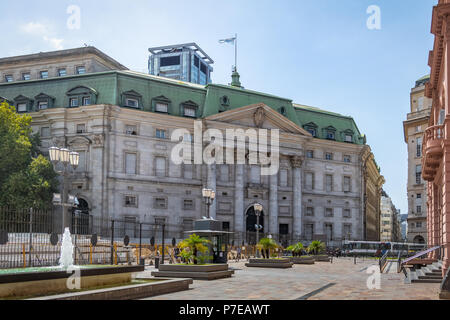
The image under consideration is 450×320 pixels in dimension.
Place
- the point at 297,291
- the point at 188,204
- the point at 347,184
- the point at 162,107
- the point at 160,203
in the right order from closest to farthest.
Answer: the point at 297,291 < the point at 160,203 < the point at 162,107 < the point at 188,204 < the point at 347,184

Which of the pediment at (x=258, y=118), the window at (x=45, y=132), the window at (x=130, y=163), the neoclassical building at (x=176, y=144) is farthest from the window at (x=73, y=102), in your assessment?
the pediment at (x=258, y=118)

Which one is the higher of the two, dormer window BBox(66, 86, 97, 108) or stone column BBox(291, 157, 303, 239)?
dormer window BBox(66, 86, 97, 108)

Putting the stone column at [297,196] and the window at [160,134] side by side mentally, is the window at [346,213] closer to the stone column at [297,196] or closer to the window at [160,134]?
the stone column at [297,196]

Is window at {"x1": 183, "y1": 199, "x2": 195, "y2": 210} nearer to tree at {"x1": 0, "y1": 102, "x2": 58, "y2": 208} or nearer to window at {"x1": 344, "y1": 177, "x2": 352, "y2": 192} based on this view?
tree at {"x1": 0, "y1": 102, "x2": 58, "y2": 208}

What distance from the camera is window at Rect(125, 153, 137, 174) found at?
206 feet

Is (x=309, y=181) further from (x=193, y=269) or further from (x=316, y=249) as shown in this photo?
(x=193, y=269)

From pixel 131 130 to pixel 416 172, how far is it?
1828 inches

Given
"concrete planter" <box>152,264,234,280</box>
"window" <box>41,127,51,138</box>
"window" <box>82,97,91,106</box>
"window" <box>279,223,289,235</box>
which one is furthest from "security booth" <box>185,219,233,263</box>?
"window" <box>279,223,289,235</box>

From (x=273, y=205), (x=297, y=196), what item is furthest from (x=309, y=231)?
(x=273, y=205)

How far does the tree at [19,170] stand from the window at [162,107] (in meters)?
14.5

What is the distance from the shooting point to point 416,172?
85.8 metres

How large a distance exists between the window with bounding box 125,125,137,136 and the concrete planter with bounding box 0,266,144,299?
45777 mm

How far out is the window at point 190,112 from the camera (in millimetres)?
66938
